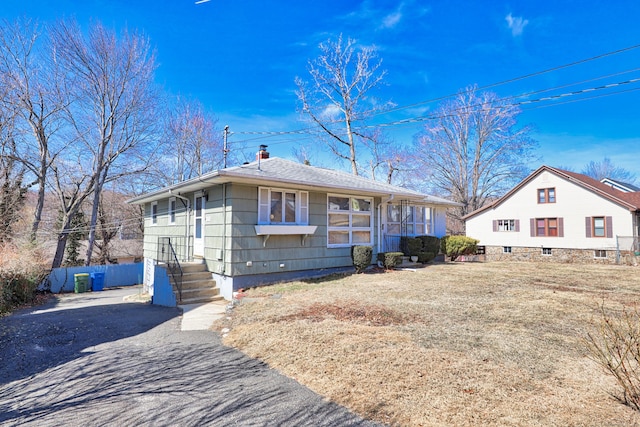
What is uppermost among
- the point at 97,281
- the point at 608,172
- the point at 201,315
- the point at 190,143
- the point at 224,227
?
the point at 608,172

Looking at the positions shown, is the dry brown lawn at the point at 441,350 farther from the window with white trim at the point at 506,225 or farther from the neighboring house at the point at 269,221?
the window with white trim at the point at 506,225

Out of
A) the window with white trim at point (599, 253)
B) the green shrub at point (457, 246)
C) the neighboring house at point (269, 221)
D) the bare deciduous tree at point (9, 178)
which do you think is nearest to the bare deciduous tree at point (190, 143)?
the bare deciduous tree at point (9, 178)

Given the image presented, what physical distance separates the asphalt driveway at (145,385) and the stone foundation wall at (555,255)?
22035mm

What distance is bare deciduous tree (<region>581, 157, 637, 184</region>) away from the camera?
1667 inches

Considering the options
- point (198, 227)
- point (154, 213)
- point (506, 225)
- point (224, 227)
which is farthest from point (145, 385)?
point (506, 225)

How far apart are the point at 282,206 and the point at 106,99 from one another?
15.9 m

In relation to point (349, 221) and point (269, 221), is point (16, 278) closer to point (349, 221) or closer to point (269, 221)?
point (269, 221)

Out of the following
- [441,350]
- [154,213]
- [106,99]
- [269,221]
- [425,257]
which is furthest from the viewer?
[106,99]

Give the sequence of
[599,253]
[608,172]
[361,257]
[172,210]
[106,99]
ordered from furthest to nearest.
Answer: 1. [608,172]
2. [599,253]
3. [106,99]
4. [172,210]
5. [361,257]

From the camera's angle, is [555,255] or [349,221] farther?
[555,255]

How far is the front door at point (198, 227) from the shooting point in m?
10.2

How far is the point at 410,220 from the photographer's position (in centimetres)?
1514

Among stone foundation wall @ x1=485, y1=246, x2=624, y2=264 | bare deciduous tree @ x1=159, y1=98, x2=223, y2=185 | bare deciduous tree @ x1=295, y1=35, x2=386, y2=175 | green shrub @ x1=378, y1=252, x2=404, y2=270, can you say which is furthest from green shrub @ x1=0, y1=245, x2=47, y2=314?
stone foundation wall @ x1=485, y1=246, x2=624, y2=264

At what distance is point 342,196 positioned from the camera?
442 inches
